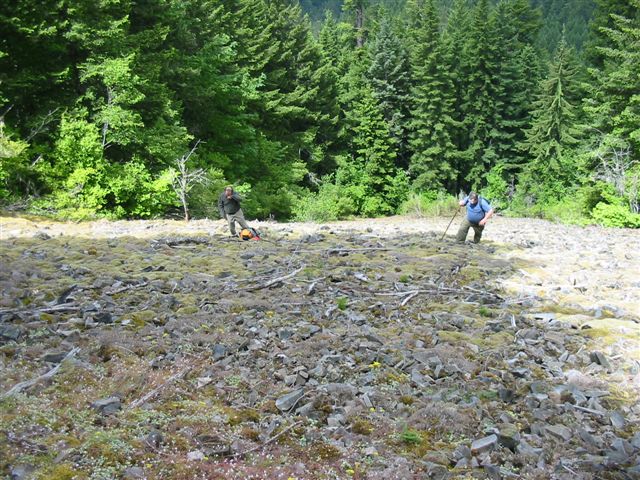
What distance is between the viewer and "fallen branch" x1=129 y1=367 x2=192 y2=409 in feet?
15.9

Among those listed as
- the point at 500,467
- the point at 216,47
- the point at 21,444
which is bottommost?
the point at 500,467

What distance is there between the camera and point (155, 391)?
5070 mm

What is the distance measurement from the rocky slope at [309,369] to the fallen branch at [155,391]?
0.02m

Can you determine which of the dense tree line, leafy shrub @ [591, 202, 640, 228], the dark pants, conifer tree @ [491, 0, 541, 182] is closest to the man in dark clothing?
the dark pants

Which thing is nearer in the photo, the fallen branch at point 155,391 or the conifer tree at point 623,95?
the fallen branch at point 155,391

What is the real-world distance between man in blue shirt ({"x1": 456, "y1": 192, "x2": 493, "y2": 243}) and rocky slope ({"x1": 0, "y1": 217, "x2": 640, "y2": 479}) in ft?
10.8

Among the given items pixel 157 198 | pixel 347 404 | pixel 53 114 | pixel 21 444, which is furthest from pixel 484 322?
pixel 53 114

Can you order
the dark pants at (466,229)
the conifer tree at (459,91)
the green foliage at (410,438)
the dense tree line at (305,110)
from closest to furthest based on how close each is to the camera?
the green foliage at (410,438) → the dark pants at (466,229) → the dense tree line at (305,110) → the conifer tree at (459,91)

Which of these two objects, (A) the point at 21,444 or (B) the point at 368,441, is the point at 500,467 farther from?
(A) the point at 21,444

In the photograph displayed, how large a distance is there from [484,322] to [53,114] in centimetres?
1937

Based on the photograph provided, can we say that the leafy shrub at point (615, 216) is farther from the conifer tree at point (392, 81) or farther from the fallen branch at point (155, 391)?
the fallen branch at point (155, 391)

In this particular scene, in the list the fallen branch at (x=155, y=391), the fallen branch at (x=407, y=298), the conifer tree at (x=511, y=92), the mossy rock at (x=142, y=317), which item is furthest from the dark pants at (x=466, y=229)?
the conifer tree at (x=511, y=92)

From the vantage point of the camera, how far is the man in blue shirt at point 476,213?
552 inches

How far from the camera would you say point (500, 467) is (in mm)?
4398
